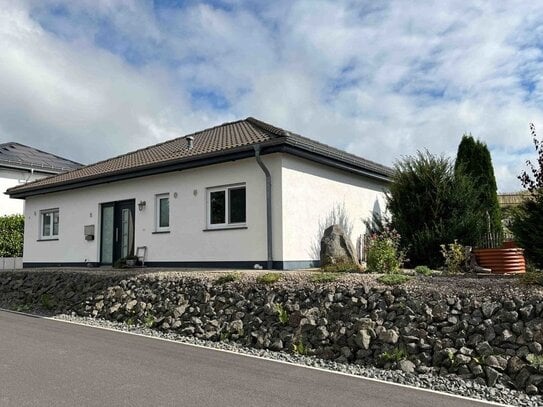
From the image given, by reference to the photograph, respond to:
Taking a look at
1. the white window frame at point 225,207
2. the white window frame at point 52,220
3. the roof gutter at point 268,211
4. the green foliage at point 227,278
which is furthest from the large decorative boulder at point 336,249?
the white window frame at point 52,220

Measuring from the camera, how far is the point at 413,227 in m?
12.1

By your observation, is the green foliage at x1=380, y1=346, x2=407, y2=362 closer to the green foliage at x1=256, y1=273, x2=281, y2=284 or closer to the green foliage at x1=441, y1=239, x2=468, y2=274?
the green foliage at x1=256, y1=273, x2=281, y2=284

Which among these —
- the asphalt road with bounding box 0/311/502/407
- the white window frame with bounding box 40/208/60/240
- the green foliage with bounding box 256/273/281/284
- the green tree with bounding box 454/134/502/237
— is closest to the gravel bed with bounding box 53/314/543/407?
the asphalt road with bounding box 0/311/502/407

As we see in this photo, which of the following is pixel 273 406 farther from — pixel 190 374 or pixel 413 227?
pixel 413 227

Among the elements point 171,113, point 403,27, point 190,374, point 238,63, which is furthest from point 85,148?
point 190,374

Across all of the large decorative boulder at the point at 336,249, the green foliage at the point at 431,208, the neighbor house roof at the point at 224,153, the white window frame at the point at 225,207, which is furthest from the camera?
the white window frame at the point at 225,207

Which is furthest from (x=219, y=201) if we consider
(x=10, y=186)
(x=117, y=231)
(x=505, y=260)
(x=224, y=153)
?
(x=10, y=186)

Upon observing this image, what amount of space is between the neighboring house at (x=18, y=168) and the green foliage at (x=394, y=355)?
77.9 feet

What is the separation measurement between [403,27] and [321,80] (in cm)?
407

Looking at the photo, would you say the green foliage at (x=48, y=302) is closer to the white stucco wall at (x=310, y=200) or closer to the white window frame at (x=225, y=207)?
→ the white window frame at (x=225, y=207)

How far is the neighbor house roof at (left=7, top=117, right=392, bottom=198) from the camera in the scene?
11.3m

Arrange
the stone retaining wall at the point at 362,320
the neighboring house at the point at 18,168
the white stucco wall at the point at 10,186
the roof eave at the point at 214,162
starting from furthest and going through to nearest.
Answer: the neighboring house at the point at 18,168 < the white stucco wall at the point at 10,186 < the roof eave at the point at 214,162 < the stone retaining wall at the point at 362,320

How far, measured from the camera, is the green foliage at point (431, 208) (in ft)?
38.0

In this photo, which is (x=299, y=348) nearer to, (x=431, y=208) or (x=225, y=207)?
(x=225, y=207)
